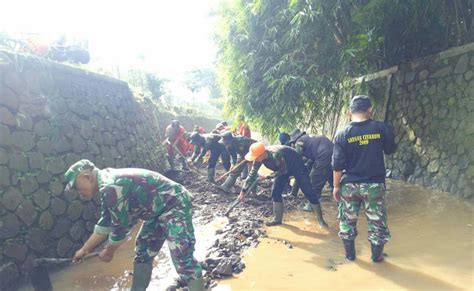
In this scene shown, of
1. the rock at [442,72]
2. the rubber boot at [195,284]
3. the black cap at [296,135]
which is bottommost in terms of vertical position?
the rubber boot at [195,284]

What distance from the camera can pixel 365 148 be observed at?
140 inches

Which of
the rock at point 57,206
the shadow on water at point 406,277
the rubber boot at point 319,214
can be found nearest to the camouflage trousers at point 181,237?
the shadow on water at point 406,277

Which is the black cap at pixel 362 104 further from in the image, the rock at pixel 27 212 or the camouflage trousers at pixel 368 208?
the rock at pixel 27 212

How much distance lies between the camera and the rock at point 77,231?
16.2 ft

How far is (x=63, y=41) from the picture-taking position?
6.31 m

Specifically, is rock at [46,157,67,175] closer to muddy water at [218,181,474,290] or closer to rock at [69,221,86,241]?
rock at [69,221,86,241]

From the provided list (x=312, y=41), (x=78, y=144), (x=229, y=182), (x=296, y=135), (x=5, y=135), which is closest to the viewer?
(x=5, y=135)

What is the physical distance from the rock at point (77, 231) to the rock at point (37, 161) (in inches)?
39.0

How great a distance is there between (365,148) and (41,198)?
4.06 m

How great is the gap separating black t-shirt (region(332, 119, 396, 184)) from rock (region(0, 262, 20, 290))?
150 inches

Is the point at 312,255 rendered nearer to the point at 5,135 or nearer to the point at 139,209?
the point at 139,209

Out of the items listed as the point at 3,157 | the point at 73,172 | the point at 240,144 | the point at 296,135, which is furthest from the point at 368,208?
the point at 240,144

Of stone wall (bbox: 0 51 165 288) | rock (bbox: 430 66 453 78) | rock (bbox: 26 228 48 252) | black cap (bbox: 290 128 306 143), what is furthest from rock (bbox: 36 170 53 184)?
rock (bbox: 430 66 453 78)

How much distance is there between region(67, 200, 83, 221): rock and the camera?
4.98 metres
